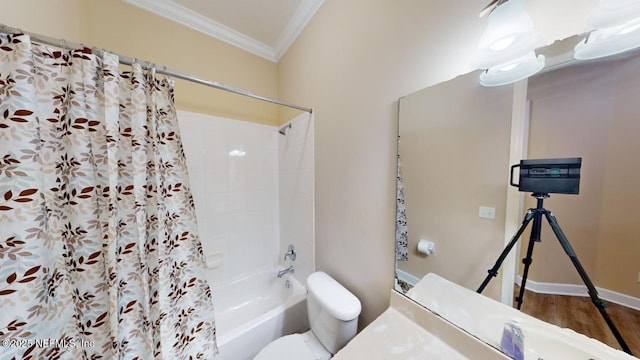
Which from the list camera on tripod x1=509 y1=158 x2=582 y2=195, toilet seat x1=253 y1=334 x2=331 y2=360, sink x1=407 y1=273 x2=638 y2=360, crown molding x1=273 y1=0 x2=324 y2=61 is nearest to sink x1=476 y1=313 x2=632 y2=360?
sink x1=407 y1=273 x2=638 y2=360

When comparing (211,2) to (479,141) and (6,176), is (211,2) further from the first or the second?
(479,141)

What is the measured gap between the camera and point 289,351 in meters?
1.04

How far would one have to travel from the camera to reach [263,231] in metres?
1.94

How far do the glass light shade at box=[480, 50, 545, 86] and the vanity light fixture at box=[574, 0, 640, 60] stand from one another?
8 centimetres

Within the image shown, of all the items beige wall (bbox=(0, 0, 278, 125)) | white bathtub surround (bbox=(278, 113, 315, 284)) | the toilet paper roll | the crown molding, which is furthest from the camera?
white bathtub surround (bbox=(278, 113, 315, 284))

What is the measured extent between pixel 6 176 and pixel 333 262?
137cm

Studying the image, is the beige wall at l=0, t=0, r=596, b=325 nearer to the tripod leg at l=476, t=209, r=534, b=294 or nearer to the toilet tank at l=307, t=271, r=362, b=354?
the toilet tank at l=307, t=271, r=362, b=354

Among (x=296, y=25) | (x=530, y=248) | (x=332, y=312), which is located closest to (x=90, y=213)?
(x=332, y=312)

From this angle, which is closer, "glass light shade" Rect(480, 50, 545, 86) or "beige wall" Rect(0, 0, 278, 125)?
"glass light shade" Rect(480, 50, 545, 86)

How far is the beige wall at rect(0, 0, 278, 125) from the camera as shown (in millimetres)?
918

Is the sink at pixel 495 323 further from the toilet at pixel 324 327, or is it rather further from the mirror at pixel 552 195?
the toilet at pixel 324 327

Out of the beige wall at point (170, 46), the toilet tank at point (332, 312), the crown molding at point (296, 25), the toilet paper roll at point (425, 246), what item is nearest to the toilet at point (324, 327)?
the toilet tank at point (332, 312)

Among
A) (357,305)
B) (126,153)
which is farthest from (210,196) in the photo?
(357,305)

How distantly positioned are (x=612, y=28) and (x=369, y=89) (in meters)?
0.71
